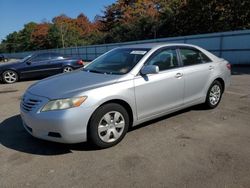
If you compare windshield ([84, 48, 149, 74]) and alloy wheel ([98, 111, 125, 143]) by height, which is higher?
windshield ([84, 48, 149, 74])

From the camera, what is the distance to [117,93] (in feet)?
14.3

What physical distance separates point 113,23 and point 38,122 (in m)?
56.2

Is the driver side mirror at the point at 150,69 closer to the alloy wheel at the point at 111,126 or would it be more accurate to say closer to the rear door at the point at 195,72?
the alloy wheel at the point at 111,126

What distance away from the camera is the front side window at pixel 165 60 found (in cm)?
513

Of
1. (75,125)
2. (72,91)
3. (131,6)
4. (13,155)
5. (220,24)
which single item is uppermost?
(131,6)

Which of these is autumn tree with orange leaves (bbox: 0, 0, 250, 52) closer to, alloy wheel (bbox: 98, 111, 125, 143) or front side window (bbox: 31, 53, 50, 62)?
front side window (bbox: 31, 53, 50, 62)

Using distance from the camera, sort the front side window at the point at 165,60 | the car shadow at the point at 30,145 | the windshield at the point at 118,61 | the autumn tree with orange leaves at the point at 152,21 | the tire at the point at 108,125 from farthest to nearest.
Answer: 1. the autumn tree with orange leaves at the point at 152,21
2. the front side window at the point at 165,60
3. the windshield at the point at 118,61
4. the car shadow at the point at 30,145
5. the tire at the point at 108,125

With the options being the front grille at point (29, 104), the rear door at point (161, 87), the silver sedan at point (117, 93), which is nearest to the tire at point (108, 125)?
the silver sedan at point (117, 93)

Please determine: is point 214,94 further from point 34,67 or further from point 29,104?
point 34,67

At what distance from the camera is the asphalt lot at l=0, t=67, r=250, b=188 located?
11.3 ft

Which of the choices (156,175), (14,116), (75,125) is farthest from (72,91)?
(14,116)

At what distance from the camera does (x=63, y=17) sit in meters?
83.4

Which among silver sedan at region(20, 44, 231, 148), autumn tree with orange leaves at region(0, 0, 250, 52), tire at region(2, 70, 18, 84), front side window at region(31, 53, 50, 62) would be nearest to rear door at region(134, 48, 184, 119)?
silver sedan at region(20, 44, 231, 148)

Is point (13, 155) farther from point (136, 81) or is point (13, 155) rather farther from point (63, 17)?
point (63, 17)
